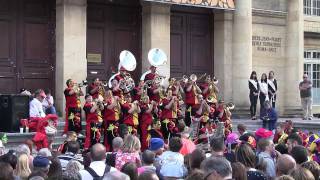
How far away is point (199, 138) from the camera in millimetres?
14188

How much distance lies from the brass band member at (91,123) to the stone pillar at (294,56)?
10.6 metres

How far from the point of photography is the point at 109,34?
749 inches

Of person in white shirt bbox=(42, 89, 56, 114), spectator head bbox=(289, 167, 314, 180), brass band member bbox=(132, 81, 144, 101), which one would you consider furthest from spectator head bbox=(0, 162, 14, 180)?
person in white shirt bbox=(42, 89, 56, 114)

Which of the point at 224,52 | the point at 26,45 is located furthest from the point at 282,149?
the point at 224,52

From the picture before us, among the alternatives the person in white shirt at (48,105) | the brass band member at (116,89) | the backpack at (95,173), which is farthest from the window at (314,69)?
the backpack at (95,173)

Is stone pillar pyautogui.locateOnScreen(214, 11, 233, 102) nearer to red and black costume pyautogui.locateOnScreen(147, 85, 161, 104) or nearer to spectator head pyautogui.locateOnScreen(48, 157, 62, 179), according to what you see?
red and black costume pyautogui.locateOnScreen(147, 85, 161, 104)

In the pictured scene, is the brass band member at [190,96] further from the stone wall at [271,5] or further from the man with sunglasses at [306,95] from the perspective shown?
the stone wall at [271,5]

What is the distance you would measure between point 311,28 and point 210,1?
6.38 m

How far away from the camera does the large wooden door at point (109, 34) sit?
18719mm

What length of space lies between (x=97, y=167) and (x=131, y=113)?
6850 mm

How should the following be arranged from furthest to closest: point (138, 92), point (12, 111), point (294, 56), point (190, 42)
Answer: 1. point (294, 56)
2. point (190, 42)
3. point (138, 92)
4. point (12, 111)

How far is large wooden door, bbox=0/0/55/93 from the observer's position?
55.7 feet

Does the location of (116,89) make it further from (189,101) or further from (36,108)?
(189,101)

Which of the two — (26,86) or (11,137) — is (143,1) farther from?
(11,137)
